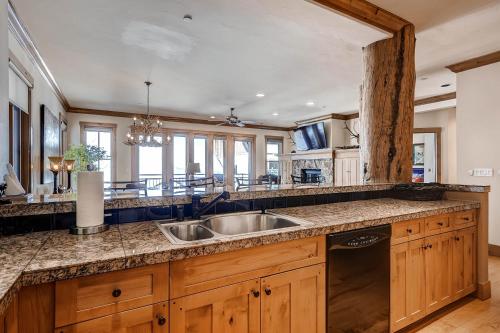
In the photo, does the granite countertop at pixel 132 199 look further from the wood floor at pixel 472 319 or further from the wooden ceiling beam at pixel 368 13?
the wooden ceiling beam at pixel 368 13

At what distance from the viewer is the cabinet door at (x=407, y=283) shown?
5.87 feet

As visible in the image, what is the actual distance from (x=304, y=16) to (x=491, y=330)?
3023 millimetres

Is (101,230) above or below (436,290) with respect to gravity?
above

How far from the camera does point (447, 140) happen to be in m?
6.39

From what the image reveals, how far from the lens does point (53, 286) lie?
91 centimetres

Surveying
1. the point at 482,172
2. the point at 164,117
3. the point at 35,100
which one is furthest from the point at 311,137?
the point at 35,100

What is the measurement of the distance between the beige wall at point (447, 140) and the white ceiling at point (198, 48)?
2524mm

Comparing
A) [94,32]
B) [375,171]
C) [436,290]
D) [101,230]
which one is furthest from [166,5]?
[436,290]

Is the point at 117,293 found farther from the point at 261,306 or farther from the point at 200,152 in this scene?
the point at 200,152

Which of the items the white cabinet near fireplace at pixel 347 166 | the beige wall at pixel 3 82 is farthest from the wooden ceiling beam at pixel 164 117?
the beige wall at pixel 3 82

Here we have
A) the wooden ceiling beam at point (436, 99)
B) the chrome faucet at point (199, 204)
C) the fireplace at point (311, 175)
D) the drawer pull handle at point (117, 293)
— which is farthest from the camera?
the fireplace at point (311, 175)

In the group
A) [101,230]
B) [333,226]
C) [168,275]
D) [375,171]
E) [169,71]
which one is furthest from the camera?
[169,71]

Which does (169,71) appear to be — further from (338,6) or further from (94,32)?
Answer: (338,6)

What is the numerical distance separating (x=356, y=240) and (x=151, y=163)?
6.75m
